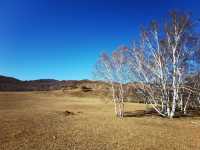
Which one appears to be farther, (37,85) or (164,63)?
(37,85)

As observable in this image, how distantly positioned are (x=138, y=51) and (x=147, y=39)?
4.37 ft

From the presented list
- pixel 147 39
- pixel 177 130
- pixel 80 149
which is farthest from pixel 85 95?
pixel 80 149

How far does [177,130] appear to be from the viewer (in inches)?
601

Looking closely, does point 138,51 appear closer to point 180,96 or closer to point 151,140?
point 180,96

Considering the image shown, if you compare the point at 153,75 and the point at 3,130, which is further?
the point at 153,75

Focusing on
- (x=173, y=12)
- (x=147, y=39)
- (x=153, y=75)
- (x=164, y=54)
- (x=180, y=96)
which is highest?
(x=173, y=12)

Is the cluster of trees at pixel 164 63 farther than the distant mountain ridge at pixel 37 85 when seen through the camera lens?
No

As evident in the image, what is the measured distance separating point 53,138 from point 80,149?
234 centimetres

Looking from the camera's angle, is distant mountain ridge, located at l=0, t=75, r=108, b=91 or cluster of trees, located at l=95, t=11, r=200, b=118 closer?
cluster of trees, located at l=95, t=11, r=200, b=118

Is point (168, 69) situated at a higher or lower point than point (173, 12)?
lower

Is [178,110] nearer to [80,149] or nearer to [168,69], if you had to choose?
[168,69]

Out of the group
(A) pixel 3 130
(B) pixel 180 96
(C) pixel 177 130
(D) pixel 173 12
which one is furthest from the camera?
(B) pixel 180 96

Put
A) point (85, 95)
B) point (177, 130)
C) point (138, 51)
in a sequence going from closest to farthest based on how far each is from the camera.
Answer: point (177, 130) → point (138, 51) → point (85, 95)

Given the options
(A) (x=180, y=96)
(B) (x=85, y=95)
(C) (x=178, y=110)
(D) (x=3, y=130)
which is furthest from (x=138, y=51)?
(B) (x=85, y=95)
